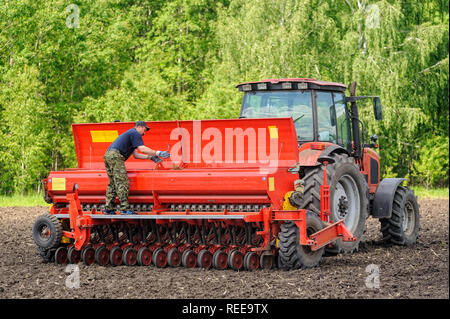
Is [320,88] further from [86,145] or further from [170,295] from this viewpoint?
[170,295]

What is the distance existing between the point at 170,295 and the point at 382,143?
2409 cm

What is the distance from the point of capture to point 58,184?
11180mm

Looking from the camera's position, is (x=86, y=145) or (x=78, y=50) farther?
(x=78, y=50)

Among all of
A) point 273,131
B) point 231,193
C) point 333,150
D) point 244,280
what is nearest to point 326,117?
point 333,150

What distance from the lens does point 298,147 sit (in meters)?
10.8

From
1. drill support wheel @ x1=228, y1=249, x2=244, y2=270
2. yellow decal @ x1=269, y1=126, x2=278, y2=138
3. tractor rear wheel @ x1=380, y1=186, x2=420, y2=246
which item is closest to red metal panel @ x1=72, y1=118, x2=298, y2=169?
yellow decal @ x1=269, y1=126, x2=278, y2=138

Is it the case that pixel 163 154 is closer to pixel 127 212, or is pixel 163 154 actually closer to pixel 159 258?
pixel 127 212

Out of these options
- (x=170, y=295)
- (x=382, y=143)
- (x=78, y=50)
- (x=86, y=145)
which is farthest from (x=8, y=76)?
(x=170, y=295)

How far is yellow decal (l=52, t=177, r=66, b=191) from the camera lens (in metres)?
11.1

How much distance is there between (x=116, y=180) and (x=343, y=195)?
321 centimetres

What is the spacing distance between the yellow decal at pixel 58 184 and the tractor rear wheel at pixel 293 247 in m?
3.40

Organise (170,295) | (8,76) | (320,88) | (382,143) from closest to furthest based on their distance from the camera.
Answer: (170,295), (320,88), (8,76), (382,143)

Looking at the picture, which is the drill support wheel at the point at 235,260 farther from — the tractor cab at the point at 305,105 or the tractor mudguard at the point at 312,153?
the tractor cab at the point at 305,105

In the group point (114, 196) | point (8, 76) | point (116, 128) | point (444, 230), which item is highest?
point (8, 76)
